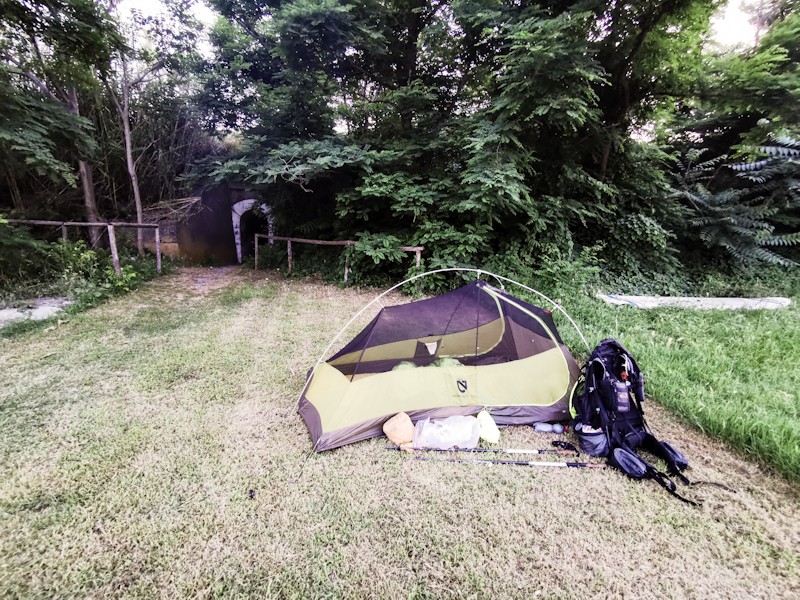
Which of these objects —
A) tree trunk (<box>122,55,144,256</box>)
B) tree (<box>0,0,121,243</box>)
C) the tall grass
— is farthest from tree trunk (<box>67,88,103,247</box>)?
the tall grass

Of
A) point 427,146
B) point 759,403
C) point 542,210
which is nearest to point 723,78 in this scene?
point 542,210

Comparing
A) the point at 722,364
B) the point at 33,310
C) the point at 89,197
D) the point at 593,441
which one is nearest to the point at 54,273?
the point at 33,310

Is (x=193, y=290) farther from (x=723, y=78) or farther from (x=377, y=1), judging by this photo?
(x=723, y=78)

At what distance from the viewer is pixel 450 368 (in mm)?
2959

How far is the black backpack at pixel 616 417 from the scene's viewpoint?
7.66ft

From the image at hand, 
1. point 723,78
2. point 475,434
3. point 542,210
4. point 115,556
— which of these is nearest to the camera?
point 115,556

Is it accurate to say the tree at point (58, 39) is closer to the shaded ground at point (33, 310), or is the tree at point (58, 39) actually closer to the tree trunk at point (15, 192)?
the tree trunk at point (15, 192)

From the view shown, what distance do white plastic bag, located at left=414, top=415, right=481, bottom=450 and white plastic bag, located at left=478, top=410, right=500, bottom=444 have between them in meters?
0.05

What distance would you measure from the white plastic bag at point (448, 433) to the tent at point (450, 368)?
118 millimetres

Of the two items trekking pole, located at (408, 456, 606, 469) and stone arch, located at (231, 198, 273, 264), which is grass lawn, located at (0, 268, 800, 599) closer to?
trekking pole, located at (408, 456, 606, 469)

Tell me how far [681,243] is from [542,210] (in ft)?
12.4

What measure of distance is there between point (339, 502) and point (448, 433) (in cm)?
95

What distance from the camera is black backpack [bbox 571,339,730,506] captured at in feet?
7.66

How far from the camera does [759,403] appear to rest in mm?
2760
